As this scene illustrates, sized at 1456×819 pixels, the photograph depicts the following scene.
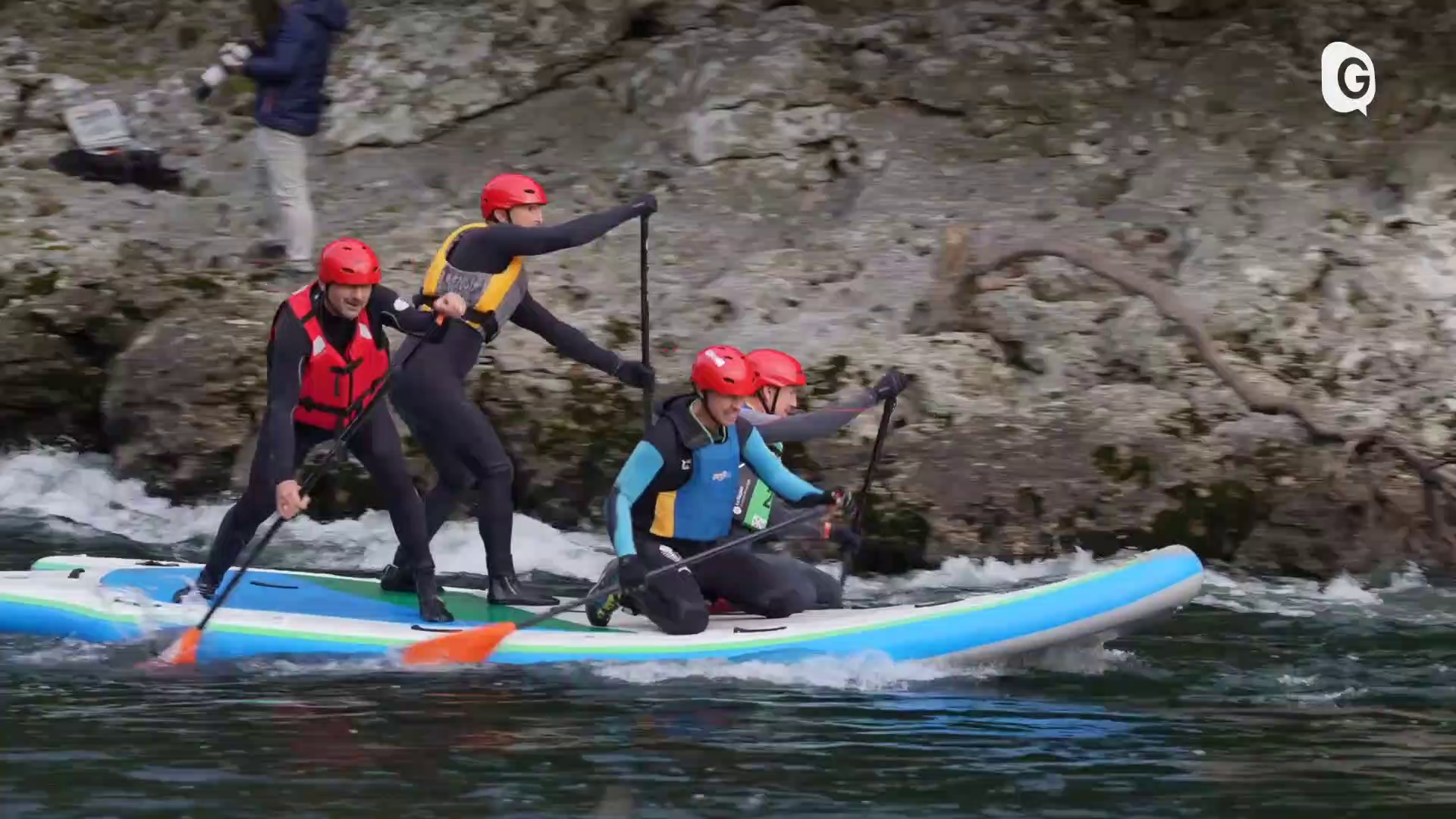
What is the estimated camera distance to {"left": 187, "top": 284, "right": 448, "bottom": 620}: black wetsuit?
818 cm

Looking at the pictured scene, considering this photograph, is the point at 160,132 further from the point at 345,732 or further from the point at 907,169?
the point at 345,732

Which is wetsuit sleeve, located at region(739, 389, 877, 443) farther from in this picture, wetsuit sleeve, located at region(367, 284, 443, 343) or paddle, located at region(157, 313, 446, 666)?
paddle, located at region(157, 313, 446, 666)

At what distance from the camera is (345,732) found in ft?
22.9

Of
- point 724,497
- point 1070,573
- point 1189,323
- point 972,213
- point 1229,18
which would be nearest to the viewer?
point 724,497

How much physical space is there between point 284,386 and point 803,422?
202cm

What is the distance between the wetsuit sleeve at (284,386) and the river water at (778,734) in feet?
2.50

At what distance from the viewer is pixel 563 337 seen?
355 inches

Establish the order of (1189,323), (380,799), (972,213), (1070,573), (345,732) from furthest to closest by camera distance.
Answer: (972,213) < (1189,323) < (1070,573) < (345,732) < (380,799)

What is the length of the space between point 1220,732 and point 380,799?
2763 millimetres

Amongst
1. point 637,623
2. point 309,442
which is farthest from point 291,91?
point 637,623

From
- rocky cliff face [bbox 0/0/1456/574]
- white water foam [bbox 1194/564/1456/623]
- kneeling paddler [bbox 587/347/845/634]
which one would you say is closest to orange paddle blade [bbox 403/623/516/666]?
kneeling paddler [bbox 587/347/845/634]

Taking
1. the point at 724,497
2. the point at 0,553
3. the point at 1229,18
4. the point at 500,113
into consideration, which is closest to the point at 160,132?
the point at 500,113

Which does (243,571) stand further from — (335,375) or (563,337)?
(563,337)

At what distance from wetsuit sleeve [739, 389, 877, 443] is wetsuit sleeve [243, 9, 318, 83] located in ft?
15.1
